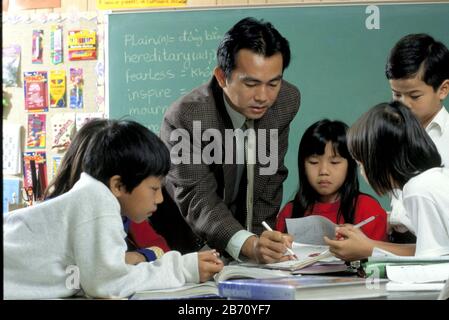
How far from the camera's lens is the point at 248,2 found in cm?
245

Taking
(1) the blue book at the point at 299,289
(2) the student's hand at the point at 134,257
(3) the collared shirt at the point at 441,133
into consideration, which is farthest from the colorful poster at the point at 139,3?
(1) the blue book at the point at 299,289

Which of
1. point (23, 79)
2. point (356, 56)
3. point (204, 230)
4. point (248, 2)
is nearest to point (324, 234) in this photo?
point (204, 230)

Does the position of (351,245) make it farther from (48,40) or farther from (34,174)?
(48,40)

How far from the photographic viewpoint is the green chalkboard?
2379 millimetres

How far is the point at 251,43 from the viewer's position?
2.17m

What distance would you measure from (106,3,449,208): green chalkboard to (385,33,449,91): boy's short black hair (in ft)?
0.15

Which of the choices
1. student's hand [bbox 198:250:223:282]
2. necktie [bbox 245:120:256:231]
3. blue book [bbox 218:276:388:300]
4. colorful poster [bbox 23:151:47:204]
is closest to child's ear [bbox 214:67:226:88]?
necktie [bbox 245:120:256:231]

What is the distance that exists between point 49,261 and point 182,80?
3.90 ft

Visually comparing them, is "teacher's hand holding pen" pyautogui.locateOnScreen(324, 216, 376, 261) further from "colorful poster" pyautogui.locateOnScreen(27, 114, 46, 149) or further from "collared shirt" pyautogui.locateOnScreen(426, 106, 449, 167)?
"colorful poster" pyautogui.locateOnScreen(27, 114, 46, 149)

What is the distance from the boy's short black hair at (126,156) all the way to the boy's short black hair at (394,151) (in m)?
0.63

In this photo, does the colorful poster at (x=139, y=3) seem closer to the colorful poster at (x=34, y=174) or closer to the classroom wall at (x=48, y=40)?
the classroom wall at (x=48, y=40)

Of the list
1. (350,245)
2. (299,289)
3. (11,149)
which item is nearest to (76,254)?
(299,289)

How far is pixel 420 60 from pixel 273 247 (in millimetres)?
795
